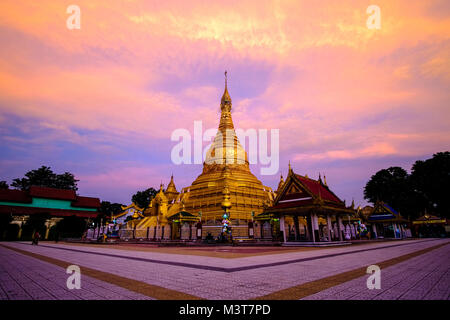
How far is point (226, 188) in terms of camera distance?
31.3 m

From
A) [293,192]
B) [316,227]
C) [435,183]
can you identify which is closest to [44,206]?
[293,192]

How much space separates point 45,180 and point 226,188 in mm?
57306

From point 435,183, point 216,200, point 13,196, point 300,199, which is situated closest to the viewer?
point 300,199

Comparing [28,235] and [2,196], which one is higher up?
[2,196]

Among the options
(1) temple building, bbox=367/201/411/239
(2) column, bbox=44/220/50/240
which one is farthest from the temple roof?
(2) column, bbox=44/220/50/240

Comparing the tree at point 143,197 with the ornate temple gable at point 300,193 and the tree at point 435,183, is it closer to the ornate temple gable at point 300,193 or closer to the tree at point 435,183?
the ornate temple gable at point 300,193

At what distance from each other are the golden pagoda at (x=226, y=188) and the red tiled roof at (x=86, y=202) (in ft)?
63.6

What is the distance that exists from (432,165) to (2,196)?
266 feet

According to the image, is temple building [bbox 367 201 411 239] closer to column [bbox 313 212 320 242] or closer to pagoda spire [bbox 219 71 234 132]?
column [bbox 313 212 320 242]

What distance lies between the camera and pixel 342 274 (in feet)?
18.7

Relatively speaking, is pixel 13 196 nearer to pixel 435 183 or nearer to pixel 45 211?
pixel 45 211

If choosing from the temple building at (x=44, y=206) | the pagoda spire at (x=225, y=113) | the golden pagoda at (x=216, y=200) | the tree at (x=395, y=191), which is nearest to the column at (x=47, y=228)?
the temple building at (x=44, y=206)
